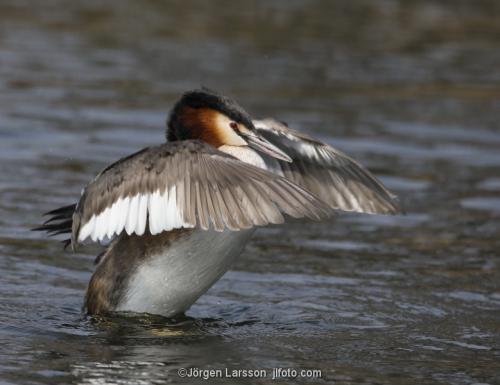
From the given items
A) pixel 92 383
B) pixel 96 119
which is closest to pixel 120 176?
pixel 92 383

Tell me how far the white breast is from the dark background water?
0.13 meters

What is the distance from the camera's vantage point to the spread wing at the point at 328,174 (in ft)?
25.8

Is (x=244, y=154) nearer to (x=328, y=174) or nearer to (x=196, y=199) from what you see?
(x=196, y=199)

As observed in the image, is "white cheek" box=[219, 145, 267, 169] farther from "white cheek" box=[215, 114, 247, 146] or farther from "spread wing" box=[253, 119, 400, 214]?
"spread wing" box=[253, 119, 400, 214]

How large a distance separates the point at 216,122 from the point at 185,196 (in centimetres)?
83

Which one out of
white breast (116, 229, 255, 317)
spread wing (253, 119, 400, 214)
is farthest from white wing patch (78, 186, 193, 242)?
spread wing (253, 119, 400, 214)

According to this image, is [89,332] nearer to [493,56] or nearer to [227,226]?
[227,226]

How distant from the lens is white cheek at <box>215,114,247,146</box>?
23.9ft

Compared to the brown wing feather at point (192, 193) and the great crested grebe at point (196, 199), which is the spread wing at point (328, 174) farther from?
the brown wing feather at point (192, 193)

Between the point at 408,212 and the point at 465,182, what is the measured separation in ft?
3.91

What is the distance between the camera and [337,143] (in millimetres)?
12727

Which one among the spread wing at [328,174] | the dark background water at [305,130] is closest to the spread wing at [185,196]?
the dark background water at [305,130]

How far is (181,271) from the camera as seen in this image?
23.9 ft

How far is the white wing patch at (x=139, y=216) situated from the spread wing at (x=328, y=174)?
4.17 ft
